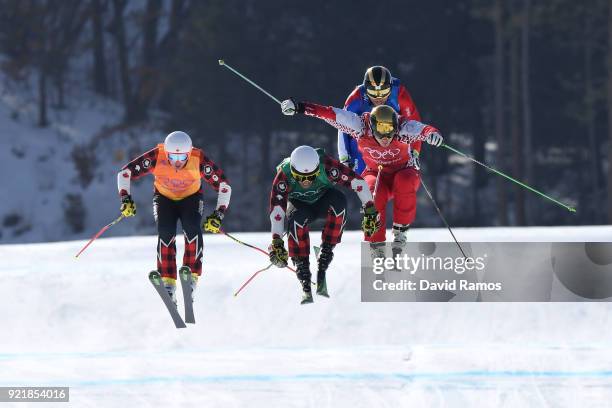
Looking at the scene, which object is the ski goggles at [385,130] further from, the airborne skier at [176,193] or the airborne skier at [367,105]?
the airborne skier at [176,193]

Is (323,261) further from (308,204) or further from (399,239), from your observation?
(399,239)

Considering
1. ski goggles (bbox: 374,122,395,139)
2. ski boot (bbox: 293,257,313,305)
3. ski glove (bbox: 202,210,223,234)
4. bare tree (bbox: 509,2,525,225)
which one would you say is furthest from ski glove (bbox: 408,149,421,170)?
bare tree (bbox: 509,2,525,225)

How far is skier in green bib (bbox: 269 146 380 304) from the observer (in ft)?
31.5

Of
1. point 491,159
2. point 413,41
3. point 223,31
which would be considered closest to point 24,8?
point 223,31

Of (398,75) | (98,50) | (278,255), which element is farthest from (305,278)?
(98,50)

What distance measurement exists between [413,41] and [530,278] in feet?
68.0

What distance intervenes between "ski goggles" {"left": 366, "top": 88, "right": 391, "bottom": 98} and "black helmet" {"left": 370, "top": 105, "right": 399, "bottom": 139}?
21cm

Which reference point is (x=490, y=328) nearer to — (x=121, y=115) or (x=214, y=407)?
(x=214, y=407)

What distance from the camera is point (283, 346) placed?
37.7ft

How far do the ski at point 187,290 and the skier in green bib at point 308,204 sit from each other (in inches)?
28.8

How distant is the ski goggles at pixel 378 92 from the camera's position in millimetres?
10289

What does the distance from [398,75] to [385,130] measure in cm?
2110

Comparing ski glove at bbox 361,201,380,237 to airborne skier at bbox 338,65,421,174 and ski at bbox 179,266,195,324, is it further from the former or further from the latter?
ski at bbox 179,266,195,324

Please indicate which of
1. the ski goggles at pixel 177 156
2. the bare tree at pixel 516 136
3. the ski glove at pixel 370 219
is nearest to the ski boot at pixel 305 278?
the ski glove at pixel 370 219
